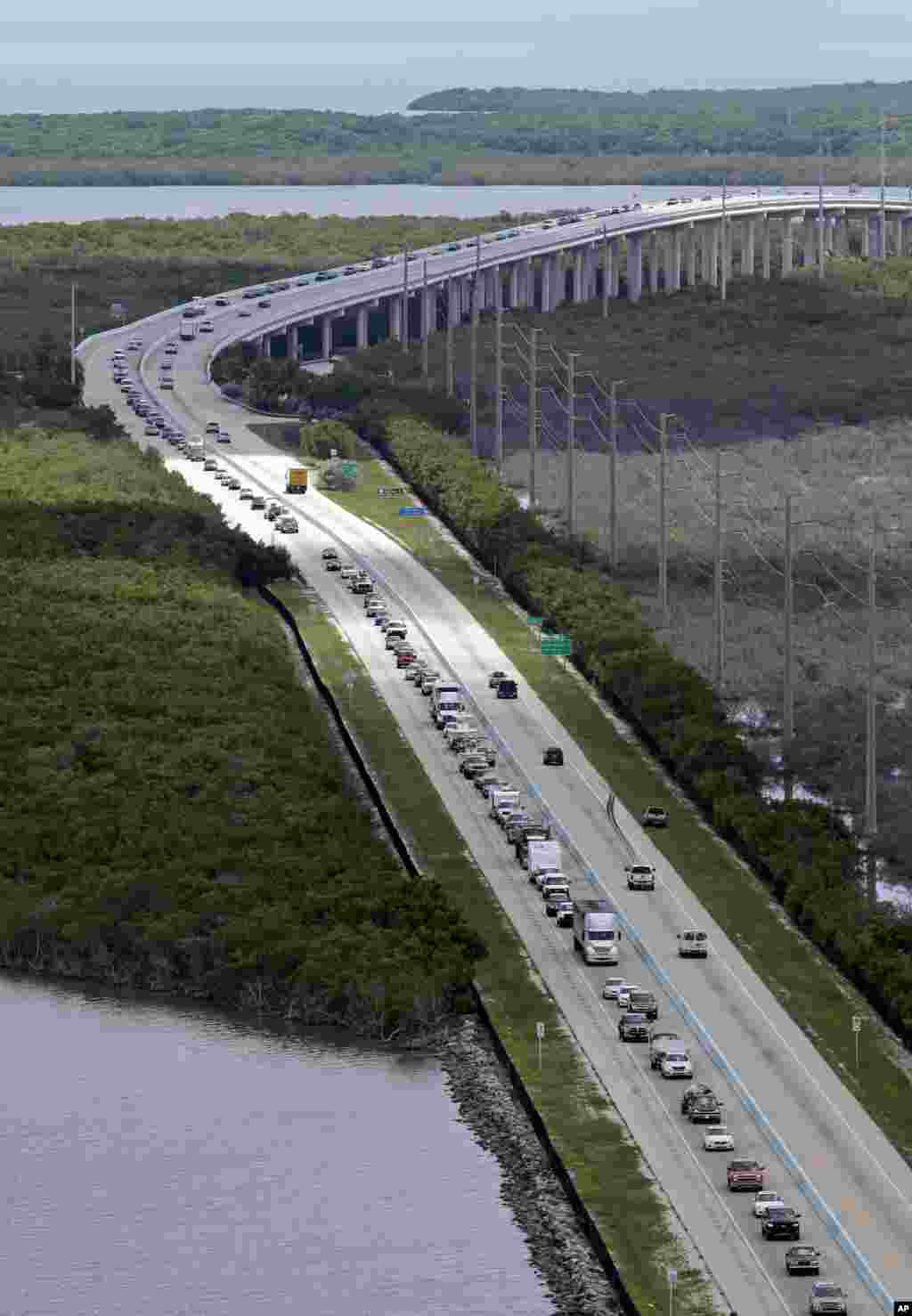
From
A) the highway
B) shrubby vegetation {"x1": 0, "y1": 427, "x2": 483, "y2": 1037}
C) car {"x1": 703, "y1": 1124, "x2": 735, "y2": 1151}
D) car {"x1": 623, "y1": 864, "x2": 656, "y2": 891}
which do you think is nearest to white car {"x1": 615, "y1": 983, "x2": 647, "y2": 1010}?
the highway

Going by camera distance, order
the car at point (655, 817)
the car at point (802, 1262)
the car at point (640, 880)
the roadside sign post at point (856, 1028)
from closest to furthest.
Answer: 1. the car at point (802, 1262)
2. the roadside sign post at point (856, 1028)
3. the car at point (640, 880)
4. the car at point (655, 817)

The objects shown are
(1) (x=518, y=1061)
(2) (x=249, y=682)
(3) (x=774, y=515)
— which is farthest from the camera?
(3) (x=774, y=515)

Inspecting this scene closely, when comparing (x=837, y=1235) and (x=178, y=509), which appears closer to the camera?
(x=837, y=1235)

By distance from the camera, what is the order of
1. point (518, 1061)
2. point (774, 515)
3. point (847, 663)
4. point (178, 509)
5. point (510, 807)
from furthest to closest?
1. point (774, 515)
2. point (178, 509)
3. point (847, 663)
4. point (510, 807)
5. point (518, 1061)

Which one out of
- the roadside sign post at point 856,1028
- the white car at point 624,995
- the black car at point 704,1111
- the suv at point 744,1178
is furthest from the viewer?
the white car at point 624,995

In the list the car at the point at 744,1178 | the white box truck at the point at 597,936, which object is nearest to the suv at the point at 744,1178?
the car at the point at 744,1178

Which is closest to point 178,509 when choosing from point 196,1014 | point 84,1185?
point 196,1014

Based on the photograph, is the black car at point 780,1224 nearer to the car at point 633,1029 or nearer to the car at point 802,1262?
the car at point 802,1262

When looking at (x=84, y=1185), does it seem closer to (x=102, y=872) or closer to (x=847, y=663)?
(x=102, y=872)
